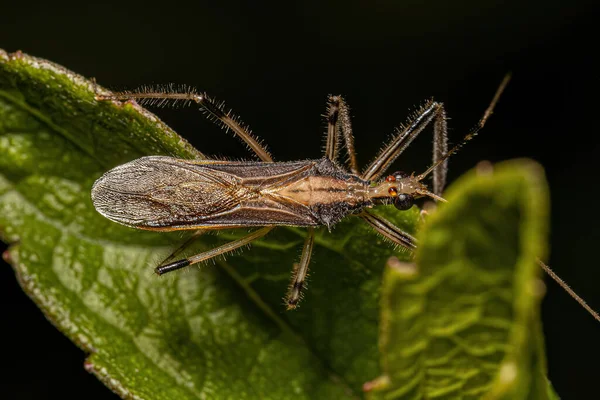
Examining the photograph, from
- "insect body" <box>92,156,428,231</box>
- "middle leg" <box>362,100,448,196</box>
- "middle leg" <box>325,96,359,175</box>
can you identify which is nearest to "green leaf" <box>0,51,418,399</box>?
"insect body" <box>92,156,428,231</box>

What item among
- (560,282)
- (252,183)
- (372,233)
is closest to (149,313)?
(372,233)

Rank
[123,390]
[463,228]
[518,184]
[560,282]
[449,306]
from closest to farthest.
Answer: [518,184] → [463,228] → [449,306] → [123,390] → [560,282]

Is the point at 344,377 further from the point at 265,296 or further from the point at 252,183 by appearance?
the point at 252,183

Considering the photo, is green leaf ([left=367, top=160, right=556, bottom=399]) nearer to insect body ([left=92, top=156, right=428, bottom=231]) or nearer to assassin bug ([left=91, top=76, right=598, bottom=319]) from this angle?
assassin bug ([left=91, top=76, right=598, bottom=319])

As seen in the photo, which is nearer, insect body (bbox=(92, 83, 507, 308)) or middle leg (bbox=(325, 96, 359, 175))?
insect body (bbox=(92, 83, 507, 308))

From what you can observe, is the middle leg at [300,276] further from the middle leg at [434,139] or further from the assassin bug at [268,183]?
the middle leg at [434,139]

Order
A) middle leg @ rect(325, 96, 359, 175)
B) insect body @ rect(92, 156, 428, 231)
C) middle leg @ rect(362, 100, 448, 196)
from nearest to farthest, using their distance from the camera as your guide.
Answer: insect body @ rect(92, 156, 428, 231)
middle leg @ rect(362, 100, 448, 196)
middle leg @ rect(325, 96, 359, 175)
